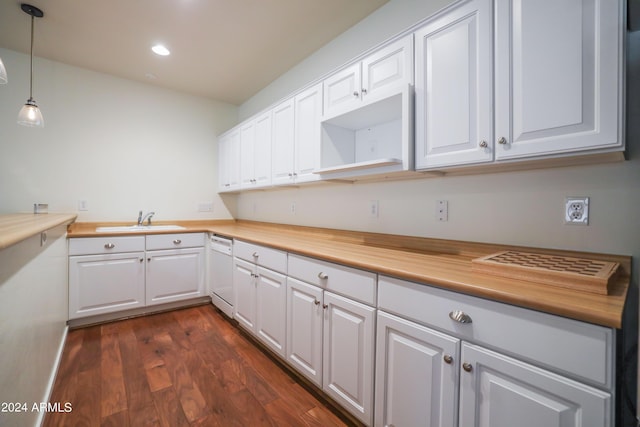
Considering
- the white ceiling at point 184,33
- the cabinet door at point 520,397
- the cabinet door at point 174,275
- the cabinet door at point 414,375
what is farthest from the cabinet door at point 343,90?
the cabinet door at point 174,275

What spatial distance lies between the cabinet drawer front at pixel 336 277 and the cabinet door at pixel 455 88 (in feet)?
2.11

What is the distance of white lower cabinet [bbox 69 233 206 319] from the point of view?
243 cm

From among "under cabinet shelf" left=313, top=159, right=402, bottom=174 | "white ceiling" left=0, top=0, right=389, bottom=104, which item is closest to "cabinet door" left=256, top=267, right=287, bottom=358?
"under cabinet shelf" left=313, top=159, right=402, bottom=174

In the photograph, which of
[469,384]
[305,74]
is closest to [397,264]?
[469,384]

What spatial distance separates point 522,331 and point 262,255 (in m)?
1.59

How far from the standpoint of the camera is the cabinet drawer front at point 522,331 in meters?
0.70

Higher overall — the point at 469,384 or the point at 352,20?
the point at 352,20

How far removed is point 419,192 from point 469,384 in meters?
1.06

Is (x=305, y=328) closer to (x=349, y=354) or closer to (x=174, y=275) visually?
(x=349, y=354)

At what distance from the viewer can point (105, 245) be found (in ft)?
8.28

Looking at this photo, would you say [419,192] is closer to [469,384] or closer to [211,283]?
[469,384]

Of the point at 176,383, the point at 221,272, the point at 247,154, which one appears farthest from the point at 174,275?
the point at 247,154

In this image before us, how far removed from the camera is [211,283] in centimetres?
302

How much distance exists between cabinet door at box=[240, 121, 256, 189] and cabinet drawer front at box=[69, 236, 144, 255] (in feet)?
3.81
